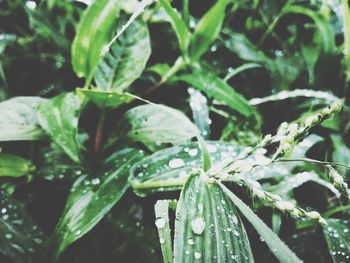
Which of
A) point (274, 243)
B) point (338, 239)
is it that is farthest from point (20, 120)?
point (338, 239)

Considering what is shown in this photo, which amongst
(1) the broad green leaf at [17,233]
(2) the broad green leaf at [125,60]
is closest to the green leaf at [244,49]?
(2) the broad green leaf at [125,60]

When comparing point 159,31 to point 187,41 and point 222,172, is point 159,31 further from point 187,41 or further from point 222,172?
point 222,172

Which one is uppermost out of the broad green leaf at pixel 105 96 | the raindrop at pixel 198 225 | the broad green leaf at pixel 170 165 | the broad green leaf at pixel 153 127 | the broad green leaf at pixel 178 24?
the broad green leaf at pixel 178 24

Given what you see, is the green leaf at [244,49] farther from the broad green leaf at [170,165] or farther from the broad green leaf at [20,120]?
the broad green leaf at [20,120]

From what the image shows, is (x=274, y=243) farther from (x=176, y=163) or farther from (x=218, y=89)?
(x=218, y=89)

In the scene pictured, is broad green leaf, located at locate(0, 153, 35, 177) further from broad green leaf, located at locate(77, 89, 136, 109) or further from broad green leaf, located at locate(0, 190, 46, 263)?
broad green leaf, located at locate(77, 89, 136, 109)

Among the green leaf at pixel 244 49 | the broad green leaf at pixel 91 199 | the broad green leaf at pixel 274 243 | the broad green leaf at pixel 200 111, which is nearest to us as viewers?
the broad green leaf at pixel 274 243

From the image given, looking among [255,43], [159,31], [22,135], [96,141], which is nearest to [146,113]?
[96,141]
